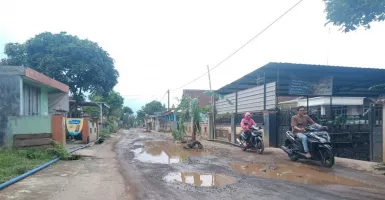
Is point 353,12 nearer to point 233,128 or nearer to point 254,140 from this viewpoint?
point 254,140

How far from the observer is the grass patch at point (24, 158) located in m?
6.49

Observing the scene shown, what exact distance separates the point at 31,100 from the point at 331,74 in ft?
44.3

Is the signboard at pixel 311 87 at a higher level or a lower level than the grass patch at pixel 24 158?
higher

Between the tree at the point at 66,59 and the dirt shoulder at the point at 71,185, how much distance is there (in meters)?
17.4

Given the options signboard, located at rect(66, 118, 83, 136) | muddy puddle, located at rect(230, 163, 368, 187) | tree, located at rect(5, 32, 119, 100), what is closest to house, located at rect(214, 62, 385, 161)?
muddy puddle, located at rect(230, 163, 368, 187)

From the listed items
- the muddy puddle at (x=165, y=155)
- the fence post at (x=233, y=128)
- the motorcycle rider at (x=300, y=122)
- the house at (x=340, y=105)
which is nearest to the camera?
the motorcycle rider at (x=300, y=122)

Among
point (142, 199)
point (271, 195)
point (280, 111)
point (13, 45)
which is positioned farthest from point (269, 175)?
point (13, 45)

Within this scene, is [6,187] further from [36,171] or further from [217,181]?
[217,181]

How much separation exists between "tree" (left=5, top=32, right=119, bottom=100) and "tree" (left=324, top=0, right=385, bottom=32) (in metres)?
20.7

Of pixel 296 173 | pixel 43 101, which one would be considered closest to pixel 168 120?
pixel 43 101

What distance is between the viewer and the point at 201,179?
6.22 m

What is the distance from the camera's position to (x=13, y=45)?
24.4 meters

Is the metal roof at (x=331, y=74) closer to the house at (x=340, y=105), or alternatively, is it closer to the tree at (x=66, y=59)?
the house at (x=340, y=105)

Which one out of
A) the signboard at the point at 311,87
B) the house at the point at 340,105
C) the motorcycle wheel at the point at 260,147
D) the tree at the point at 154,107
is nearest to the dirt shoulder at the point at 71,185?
the motorcycle wheel at the point at 260,147
